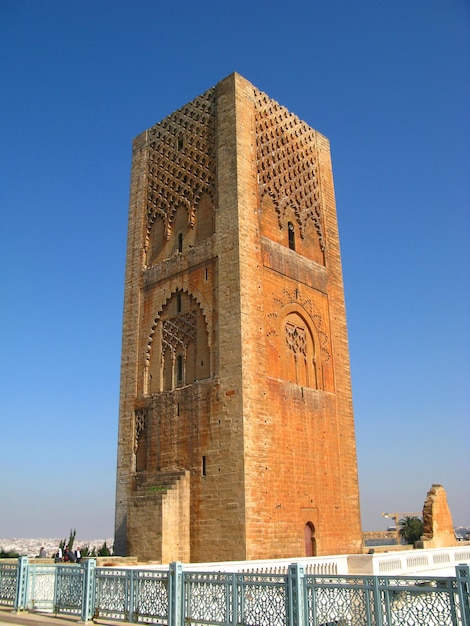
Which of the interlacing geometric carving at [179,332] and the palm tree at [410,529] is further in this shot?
the palm tree at [410,529]

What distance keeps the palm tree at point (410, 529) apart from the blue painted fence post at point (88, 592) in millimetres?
28416

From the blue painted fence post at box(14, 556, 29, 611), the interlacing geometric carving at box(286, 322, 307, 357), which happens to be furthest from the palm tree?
the blue painted fence post at box(14, 556, 29, 611)

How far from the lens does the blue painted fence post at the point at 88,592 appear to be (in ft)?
24.1

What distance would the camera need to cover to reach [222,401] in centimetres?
1369

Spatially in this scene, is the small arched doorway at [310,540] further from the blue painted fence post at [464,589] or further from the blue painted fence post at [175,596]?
the blue painted fence post at [464,589]

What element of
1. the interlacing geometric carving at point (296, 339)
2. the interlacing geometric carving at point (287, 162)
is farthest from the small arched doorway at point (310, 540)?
the interlacing geometric carving at point (287, 162)

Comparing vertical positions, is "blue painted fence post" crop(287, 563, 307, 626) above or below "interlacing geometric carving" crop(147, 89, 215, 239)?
below

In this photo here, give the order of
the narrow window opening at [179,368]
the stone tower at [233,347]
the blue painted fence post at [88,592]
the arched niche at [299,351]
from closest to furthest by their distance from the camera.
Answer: the blue painted fence post at [88,592] → the stone tower at [233,347] → the arched niche at [299,351] → the narrow window opening at [179,368]

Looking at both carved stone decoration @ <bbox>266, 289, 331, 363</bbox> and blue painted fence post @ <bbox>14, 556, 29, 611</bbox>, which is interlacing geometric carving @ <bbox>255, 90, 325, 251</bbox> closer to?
carved stone decoration @ <bbox>266, 289, 331, 363</bbox>

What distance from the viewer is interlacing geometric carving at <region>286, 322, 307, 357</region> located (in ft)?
50.8

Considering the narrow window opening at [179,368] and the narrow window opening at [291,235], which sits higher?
the narrow window opening at [291,235]

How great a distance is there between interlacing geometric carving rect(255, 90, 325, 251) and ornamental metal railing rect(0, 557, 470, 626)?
1100cm

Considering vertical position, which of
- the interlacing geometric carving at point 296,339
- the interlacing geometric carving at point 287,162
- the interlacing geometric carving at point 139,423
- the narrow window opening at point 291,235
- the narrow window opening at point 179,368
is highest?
the interlacing geometric carving at point 287,162

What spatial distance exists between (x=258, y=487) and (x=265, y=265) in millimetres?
5491
